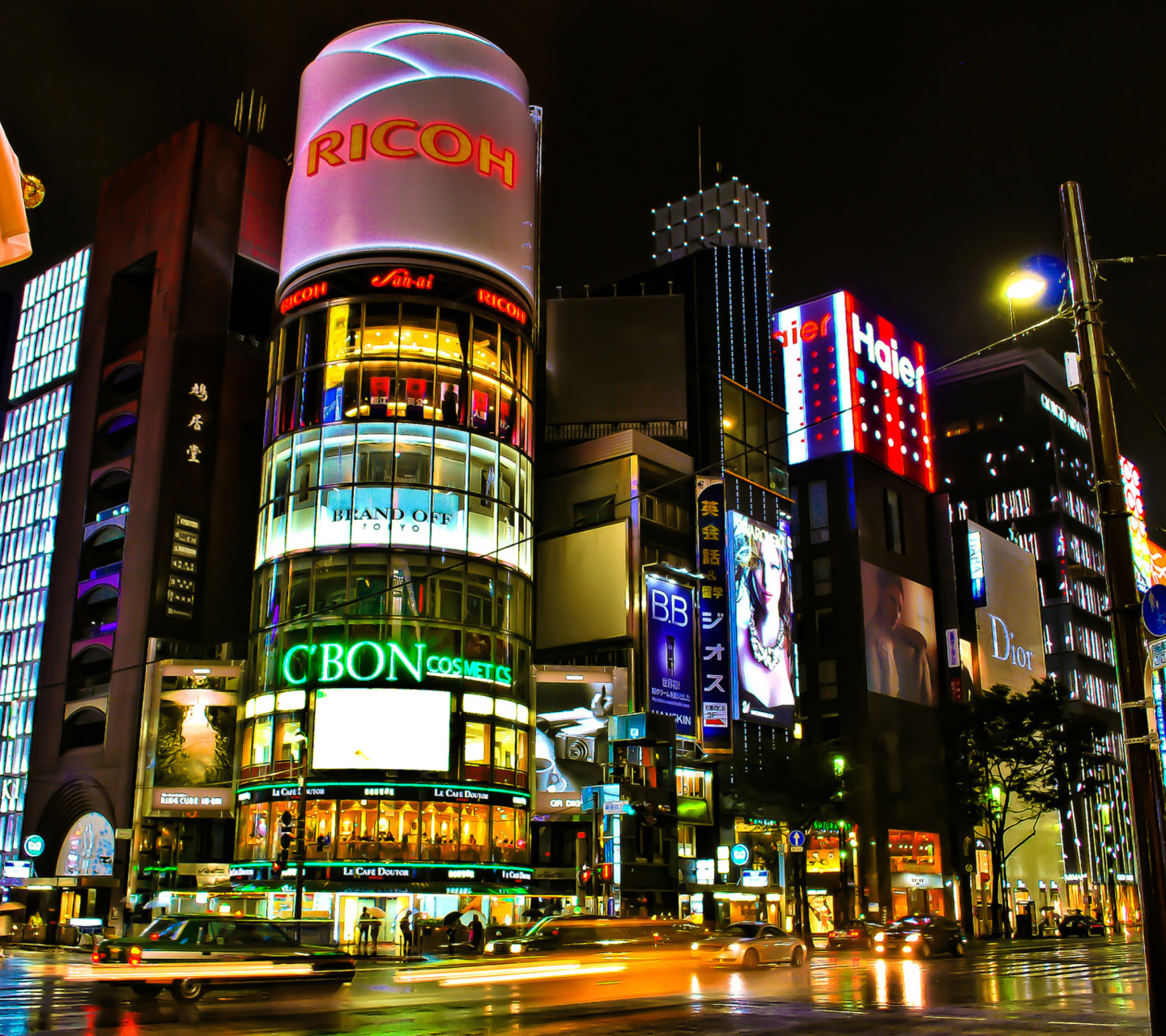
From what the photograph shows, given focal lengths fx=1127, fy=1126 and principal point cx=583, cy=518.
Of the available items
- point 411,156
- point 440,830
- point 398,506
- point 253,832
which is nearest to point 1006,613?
point 398,506

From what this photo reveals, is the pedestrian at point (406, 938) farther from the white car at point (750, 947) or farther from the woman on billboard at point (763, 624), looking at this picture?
the woman on billboard at point (763, 624)

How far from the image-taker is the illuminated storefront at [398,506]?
52125mm

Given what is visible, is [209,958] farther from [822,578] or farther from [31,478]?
[822,578]

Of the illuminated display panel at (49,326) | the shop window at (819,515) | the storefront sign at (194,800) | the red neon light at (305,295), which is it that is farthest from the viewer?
the shop window at (819,515)

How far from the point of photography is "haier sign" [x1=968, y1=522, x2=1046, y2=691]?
9338 centimetres

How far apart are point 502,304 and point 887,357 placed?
4331 centimetres

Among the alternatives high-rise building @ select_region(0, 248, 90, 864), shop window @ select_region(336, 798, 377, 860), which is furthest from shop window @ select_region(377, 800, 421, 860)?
high-rise building @ select_region(0, 248, 90, 864)

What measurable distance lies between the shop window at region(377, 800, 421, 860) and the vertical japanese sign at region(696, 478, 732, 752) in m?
20.0

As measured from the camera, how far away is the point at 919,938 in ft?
150

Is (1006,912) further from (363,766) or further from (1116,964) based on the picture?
(363,766)

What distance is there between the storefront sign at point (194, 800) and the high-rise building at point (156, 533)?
92mm

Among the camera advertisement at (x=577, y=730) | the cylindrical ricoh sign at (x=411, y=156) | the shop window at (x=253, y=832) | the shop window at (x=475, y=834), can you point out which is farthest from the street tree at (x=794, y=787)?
the cylindrical ricoh sign at (x=411, y=156)

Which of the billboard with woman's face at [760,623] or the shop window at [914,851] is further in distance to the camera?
the shop window at [914,851]

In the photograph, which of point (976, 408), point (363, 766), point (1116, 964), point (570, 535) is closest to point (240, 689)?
point (363, 766)
